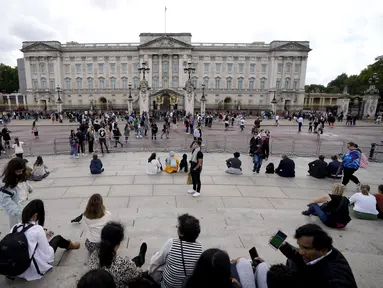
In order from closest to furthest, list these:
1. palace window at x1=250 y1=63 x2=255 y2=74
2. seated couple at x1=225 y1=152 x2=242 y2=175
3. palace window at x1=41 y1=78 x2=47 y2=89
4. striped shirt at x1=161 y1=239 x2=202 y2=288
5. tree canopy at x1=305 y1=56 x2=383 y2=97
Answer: striped shirt at x1=161 y1=239 x2=202 y2=288
seated couple at x1=225 y1=152 x2=242 y2=175
tree canopy at x1=305 y1=56 x2=383 y2=97
palace window at x1=41 y1=78 x2=47 y2=89
palace window at x1=250 y1=63 x2=255 y2=74

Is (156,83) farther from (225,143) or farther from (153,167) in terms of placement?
(153,167)

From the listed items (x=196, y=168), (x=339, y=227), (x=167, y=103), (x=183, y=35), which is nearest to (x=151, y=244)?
(x=196, y=168)

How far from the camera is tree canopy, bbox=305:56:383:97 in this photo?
50.8 m

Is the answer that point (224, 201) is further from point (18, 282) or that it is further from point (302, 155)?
point (302, 155)

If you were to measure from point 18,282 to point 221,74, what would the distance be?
68.0 metres

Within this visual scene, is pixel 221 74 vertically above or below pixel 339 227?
above

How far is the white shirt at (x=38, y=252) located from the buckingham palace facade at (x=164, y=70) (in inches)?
2390

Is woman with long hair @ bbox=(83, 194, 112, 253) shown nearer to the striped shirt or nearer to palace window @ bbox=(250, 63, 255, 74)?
the striped shirt

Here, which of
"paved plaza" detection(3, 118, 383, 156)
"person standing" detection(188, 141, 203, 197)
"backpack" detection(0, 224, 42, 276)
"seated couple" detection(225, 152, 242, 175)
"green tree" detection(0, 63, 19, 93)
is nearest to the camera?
"backpack" detection(0, 224, 42, 276)

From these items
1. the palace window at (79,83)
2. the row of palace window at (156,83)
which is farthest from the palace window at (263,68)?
the palace window at (79,83)

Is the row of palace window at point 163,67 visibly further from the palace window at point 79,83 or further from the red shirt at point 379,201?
the red shirt at point 379,201

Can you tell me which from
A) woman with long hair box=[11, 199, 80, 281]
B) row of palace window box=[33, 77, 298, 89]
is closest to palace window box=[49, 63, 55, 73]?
row of palace window box=[33, 77, 298, 89]

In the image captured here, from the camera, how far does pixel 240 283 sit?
8.99 ft

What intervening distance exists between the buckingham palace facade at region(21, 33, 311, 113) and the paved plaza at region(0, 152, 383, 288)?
54853mm
